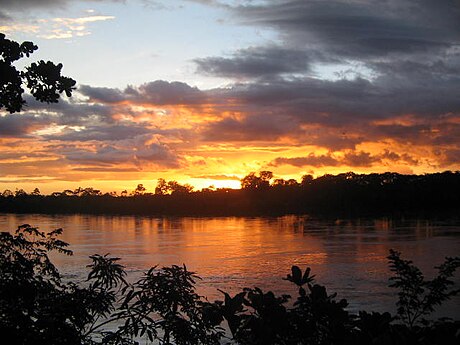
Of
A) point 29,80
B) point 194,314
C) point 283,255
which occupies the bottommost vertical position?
point 283,255

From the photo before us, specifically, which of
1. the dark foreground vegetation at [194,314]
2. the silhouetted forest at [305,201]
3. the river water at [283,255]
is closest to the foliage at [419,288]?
the dark foreground vegetation at [194,314]

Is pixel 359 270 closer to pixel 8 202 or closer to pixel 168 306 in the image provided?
pixel 168 306

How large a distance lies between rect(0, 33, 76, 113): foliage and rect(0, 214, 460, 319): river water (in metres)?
13.3

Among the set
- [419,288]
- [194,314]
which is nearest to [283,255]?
[419,288]

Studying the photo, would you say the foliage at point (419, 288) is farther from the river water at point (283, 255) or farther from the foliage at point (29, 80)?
the river water at point (283, 255)

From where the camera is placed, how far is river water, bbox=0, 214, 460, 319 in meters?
20.8

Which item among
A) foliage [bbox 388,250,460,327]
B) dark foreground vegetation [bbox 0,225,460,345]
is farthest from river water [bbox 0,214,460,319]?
dark foreground vegetation [bbox 0,225,460,345]

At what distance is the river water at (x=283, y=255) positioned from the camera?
68.1 feet

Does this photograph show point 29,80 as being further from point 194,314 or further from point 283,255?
point 283,255

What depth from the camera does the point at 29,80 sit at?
14.6 ft

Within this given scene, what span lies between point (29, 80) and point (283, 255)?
2785 cm

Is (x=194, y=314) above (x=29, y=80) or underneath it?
underneath

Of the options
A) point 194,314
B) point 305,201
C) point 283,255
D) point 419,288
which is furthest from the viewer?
point 305,201

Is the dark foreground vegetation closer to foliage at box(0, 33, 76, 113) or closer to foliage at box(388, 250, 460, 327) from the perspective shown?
foliage at box(388, 250, 460, 327)
